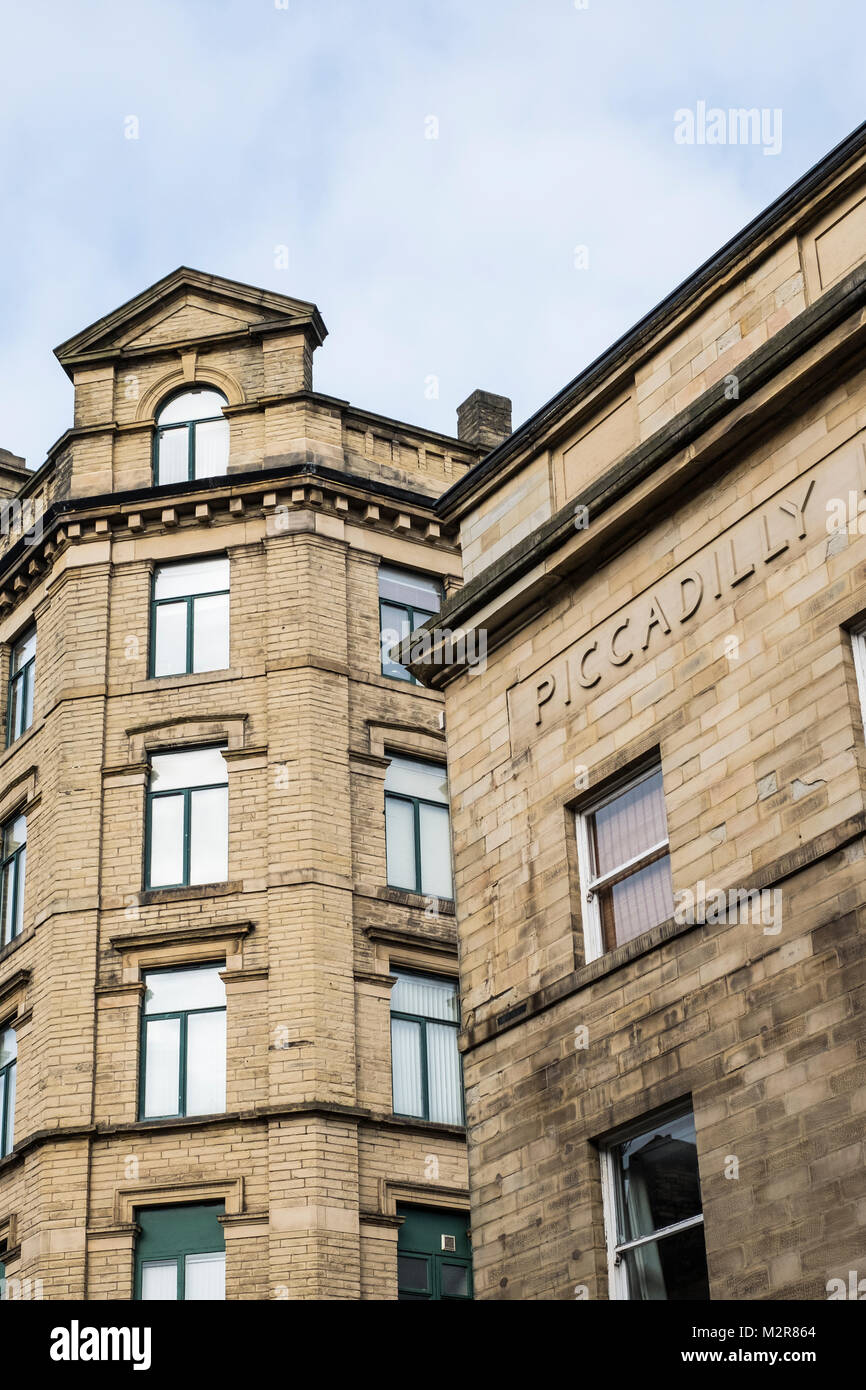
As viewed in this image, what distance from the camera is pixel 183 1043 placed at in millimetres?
27656

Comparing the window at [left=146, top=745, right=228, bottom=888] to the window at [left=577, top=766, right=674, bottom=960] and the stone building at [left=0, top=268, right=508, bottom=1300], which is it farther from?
the window at [left=577, top=766, right=674, bottom=960]

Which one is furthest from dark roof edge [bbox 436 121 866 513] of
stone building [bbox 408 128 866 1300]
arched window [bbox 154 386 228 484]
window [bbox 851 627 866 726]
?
arched window [bbox 154 386 228 484]

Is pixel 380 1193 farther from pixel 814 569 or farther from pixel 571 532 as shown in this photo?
pixel 814 569

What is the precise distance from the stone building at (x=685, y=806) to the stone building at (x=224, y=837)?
9.59 meters

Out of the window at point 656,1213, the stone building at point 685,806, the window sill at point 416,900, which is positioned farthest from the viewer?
the window sill at point 416,900

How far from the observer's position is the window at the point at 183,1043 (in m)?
27.3

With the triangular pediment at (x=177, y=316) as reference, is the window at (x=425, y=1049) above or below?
below

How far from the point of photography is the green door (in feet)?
87.1

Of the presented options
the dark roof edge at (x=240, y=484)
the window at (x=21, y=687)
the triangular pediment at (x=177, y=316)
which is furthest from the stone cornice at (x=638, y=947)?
the triangular pediment at (x=177, y=316)

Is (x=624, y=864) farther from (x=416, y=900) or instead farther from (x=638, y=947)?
(x=416, y=900)

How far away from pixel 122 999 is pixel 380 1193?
472 centimetres

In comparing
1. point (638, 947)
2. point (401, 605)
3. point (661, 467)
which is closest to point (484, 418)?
point (401, 605)

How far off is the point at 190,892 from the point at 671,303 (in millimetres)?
13961
